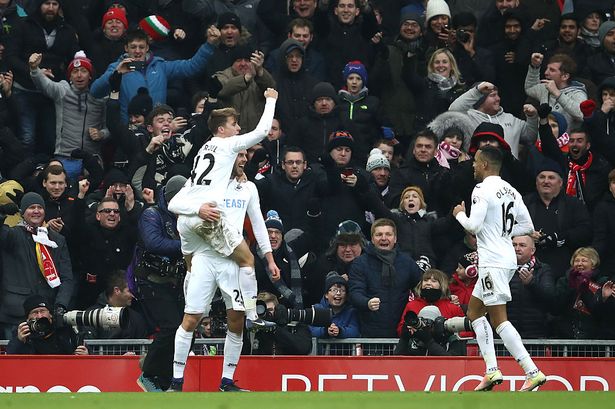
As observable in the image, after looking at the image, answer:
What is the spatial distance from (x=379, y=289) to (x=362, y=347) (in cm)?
67

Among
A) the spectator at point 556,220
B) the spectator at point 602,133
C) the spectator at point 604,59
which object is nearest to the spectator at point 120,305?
the spectator at point 556,220

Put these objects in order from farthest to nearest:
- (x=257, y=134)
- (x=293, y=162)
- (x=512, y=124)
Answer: (x=512, y=124)
(x=293, y=162)
(x=257, y=134)

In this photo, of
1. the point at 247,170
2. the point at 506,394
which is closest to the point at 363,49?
the point at 247,170

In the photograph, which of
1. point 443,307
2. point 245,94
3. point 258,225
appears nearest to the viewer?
point 258,225

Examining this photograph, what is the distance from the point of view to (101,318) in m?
15.6

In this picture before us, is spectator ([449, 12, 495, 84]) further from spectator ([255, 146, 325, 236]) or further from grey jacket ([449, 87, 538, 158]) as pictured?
spectator ([255, 146, 325, 236])

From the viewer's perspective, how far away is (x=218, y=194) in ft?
47.9

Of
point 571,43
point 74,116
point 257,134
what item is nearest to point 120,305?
point 74,116

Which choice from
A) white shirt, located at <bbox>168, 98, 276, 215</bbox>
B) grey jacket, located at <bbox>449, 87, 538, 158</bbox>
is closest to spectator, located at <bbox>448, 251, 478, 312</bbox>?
grey jacket, located at <bbox>449, 87, 538, 158</bbox>

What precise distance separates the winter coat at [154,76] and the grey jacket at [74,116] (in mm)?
187

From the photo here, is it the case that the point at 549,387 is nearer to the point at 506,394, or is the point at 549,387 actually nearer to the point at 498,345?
the point at 498,345

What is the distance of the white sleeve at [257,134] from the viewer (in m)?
14.3

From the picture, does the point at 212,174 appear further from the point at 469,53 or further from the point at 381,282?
the point at 469,53

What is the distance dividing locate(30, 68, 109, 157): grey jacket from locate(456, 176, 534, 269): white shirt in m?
6.66
